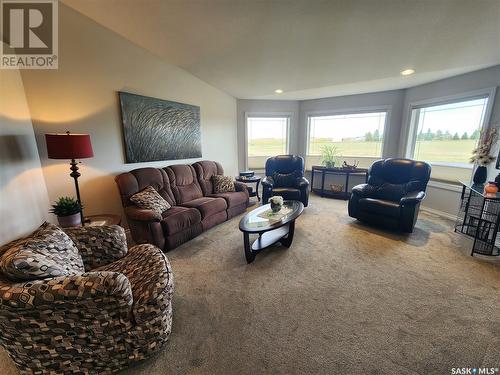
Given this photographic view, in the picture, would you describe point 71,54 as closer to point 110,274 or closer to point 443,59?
point 110,274

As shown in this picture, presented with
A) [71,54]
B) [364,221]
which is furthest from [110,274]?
[364,221]

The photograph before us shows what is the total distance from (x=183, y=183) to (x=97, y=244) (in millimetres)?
1962

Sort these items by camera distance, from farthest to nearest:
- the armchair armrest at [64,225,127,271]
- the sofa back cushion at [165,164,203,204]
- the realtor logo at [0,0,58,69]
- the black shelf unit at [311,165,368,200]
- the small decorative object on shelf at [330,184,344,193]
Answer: the small decorative object on shelf at [330,184,344,193] < the black shelf unit at [311,165,368,200] < the sofa back cushion at [165,164,203,204] < the realtor logo at [0,0,58,69] < the armchair armrest at [64,225,127,271]

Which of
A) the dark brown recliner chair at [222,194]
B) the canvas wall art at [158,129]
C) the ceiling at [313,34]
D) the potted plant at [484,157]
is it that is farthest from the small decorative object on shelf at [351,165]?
the canvas wall art at [158,129]

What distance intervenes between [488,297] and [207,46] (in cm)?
395

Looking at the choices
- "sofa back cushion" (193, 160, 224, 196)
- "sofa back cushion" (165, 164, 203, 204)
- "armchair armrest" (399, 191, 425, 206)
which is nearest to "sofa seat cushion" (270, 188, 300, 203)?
"sofa back cushion" (193, 160, 224, 196)

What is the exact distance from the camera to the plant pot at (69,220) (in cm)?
209

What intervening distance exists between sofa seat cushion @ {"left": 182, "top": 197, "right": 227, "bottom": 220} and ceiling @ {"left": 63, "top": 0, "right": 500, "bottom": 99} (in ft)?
7.00

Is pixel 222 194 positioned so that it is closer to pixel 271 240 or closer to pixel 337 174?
pixel 271 240

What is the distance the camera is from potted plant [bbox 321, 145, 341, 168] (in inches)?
217

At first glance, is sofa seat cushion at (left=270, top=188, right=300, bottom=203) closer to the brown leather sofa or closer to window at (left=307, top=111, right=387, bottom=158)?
the brown leather sofa

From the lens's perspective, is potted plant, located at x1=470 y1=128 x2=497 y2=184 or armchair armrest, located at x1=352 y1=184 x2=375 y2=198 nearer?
potted plant, located at x1=470 y1=128 x2=497 y2=184

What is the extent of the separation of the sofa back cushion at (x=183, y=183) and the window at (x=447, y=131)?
457cm

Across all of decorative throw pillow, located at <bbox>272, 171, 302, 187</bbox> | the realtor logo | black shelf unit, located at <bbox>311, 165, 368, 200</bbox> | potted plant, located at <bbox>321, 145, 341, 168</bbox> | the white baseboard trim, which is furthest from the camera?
potted plant, located at <bbox>321, 145, 341, 168</bbox>
